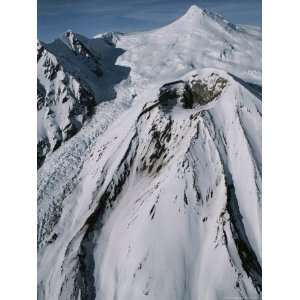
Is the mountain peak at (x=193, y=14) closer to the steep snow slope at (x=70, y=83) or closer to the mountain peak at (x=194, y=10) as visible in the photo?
the mountain peak at (x=194, y=10)

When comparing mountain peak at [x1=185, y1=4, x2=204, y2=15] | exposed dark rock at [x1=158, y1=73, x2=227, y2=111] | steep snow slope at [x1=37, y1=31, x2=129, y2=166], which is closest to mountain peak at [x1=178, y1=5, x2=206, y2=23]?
mountain peak at [x1=185, y1=4, x2=204, y2=15]


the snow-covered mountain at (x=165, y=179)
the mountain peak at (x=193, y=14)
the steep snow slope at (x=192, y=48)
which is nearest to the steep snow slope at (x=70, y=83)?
the snow-covered mountain at (x=165, y=179)

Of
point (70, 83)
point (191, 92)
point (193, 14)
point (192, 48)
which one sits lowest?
point (191, 92)

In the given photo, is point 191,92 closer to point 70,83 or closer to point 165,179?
point 165,179

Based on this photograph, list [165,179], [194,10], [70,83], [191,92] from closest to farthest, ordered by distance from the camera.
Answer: [194,10], [165,179], [191,92], [70,83]

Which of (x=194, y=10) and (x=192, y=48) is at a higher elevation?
(x=194, y=10)

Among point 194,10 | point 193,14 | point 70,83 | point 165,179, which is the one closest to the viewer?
point 194,10

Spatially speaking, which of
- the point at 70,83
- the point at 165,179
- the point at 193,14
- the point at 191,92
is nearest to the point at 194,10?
the point at 193,14

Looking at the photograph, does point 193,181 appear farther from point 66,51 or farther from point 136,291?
point 66,51

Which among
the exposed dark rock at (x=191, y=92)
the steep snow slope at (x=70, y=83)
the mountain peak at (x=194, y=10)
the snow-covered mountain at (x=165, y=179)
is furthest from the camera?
the steep snow slope at (x=70, y=83)
